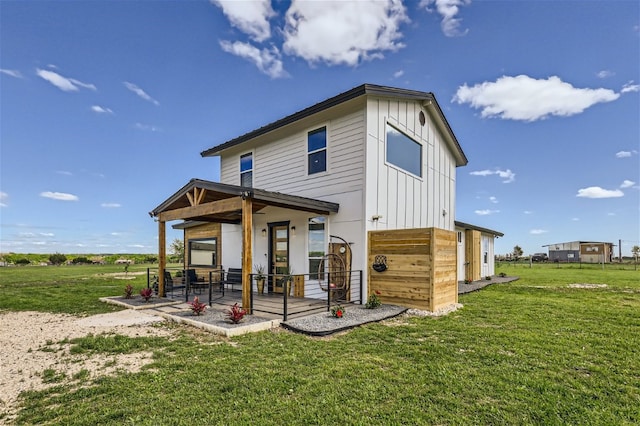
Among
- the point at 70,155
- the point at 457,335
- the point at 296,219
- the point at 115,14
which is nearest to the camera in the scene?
the point at 457,335

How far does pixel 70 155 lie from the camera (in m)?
17.1

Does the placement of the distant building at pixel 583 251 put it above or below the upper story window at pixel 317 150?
below

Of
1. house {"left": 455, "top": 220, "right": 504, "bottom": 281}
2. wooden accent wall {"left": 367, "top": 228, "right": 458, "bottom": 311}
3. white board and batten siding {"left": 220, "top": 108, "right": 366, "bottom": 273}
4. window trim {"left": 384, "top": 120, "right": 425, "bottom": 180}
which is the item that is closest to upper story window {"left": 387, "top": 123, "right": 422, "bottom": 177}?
window trim {"left": 384, "top": 120, "right": 425, "bottom": 180}

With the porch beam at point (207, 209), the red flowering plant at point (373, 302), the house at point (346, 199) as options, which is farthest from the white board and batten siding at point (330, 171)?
the porch beam at point (207, 209)

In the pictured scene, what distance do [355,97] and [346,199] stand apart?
2.59 metres

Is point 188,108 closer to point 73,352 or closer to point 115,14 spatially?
point 115,14

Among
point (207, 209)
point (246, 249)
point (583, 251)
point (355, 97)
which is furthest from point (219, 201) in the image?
point (583, 251)

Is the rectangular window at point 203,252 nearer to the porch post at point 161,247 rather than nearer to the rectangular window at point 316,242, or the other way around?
the porch post at point 161,247

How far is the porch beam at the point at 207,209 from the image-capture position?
716cm

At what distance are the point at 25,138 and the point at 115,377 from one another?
16.7 m

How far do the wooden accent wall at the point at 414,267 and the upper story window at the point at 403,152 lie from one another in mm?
2533

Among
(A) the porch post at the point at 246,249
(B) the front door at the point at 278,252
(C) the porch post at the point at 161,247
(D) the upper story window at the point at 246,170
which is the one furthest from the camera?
(D) the upper story window at the point at 246,170

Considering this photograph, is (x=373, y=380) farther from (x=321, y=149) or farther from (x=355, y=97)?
(x=321, y=149)

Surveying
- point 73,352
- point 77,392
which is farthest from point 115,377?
point 73,352
